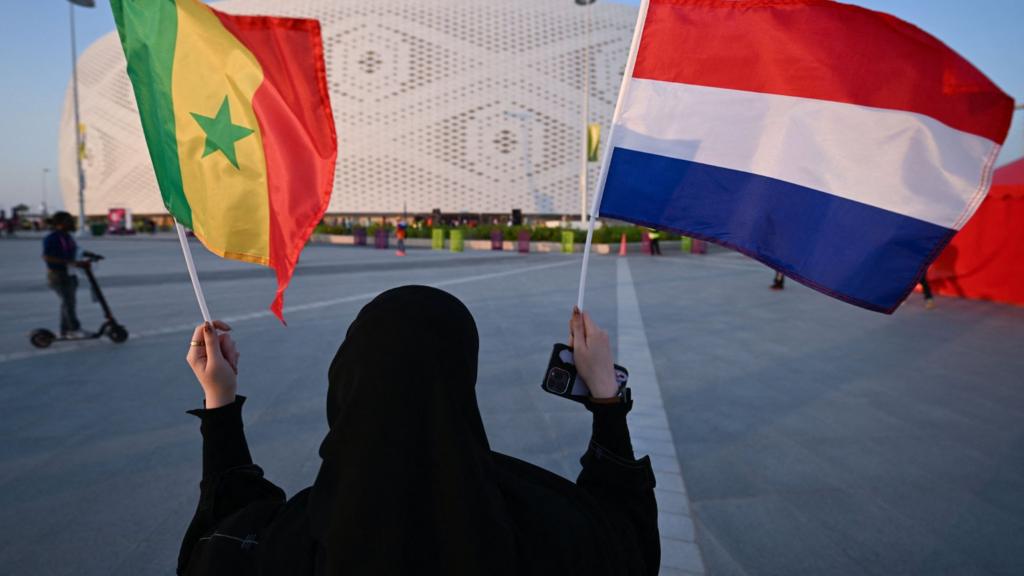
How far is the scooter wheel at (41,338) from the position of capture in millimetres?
6058

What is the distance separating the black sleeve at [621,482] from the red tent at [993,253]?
1066cm

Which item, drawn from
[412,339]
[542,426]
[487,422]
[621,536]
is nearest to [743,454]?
[542,426]

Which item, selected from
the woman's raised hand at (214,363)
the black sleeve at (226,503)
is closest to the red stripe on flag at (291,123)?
the woman's raised hand at (214,363)

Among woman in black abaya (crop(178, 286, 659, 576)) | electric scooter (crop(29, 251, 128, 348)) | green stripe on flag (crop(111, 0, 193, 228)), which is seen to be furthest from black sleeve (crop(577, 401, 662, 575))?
electric scooter (crop(29, 251, 128, 348))

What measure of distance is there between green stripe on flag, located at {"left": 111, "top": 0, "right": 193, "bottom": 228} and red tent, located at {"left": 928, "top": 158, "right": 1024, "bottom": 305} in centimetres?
1107

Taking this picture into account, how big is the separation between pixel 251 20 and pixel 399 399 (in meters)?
2.19

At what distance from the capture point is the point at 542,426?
400cm

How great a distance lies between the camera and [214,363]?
148 cm

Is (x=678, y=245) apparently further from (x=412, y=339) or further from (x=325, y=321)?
(x=412, y=339)

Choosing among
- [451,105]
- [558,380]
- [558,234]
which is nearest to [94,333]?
[558,380]

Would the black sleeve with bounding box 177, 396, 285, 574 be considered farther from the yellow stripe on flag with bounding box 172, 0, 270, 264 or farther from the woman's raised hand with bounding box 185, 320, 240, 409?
the yellow stripe on flag with bounding box 172, 0, 270, 264

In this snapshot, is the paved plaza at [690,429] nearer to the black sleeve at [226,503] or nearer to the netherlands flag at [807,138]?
the netherlands flag at [807,138]

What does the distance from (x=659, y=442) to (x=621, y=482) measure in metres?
2.66

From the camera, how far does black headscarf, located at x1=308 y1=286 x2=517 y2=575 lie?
854 mm
